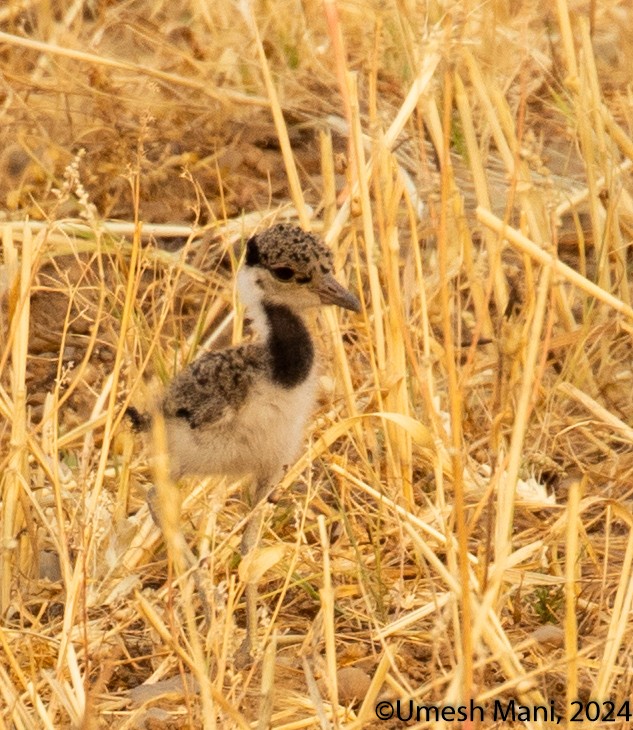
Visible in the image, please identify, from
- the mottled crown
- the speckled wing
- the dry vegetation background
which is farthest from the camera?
the mottled crown

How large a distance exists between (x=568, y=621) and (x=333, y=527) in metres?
1.34

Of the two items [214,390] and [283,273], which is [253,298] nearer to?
[283,273]

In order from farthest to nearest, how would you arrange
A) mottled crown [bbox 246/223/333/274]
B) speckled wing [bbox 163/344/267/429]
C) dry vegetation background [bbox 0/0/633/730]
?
mottled crown [bbox 246/223/333/274] → speckled wing [bbox 163/344/267/429] → dry vegetation background [bbox 0/0/633/730]

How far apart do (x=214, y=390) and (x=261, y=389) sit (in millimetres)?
106

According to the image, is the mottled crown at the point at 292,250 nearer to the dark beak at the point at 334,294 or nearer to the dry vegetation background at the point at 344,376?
the dark beak at the point at 334,294

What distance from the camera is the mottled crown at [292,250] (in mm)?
3580

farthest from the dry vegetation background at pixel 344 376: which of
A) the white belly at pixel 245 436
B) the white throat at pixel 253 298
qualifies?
the white throat at pixel 253 298

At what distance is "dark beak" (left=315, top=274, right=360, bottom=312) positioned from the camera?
11.8ft

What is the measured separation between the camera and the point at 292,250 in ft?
11.8

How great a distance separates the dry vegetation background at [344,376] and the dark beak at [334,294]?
0.36ft

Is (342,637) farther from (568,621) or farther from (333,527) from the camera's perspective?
(568,621)

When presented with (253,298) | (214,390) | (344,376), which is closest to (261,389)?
(214,390)

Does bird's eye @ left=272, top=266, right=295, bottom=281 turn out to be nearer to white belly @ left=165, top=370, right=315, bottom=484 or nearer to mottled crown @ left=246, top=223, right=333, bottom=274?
mottled crown @ left=246, top=223, right=333, bottom=274

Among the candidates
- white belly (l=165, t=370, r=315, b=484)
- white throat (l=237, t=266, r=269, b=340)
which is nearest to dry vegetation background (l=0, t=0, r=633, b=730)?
white belly (l=165, t=370, r=315, b=484)
